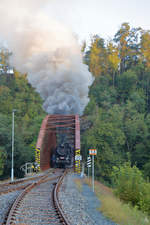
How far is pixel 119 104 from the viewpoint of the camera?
1859 inches

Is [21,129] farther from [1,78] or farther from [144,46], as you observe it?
[144,46]

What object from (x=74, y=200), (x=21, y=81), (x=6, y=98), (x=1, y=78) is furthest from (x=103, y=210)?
(x=1, y=78)

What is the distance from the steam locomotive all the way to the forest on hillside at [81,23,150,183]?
4726 mm

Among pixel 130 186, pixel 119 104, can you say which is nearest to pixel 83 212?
pixel 130 186

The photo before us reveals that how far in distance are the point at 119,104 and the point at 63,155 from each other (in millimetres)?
Answer: 24893

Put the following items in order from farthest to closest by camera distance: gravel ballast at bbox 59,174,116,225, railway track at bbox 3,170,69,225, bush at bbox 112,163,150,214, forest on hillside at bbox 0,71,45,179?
forest on hillside at bbox 0,71,45,179 → bush at bbox 112,163,150,214 → gravel ballast at bbox 59,174,116,225 → railway track at bbox 3,170,69,225

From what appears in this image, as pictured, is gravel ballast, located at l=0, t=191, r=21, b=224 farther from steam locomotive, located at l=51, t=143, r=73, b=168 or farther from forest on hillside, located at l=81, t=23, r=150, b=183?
forest on hillside, located at l=81, t=23, r=150, b=183

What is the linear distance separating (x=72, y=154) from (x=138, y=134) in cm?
1374

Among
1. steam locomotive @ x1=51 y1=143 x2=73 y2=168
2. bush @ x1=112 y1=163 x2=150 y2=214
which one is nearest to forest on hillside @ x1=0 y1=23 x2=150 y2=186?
steam locomotive @ x1=51 y1=143 x2=73 y2=168

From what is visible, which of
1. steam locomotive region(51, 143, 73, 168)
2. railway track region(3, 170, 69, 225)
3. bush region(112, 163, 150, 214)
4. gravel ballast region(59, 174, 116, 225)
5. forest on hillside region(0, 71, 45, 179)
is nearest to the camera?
railway track region(3, 170, 69, 225)

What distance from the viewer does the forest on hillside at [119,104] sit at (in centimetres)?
3109

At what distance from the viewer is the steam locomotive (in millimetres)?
24455

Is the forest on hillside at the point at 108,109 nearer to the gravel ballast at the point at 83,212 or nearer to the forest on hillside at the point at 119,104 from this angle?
the forest on hillside at the point at 119,104

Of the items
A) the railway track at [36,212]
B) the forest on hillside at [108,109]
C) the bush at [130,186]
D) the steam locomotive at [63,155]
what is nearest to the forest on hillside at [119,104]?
the forest on hillside at [108,109]
